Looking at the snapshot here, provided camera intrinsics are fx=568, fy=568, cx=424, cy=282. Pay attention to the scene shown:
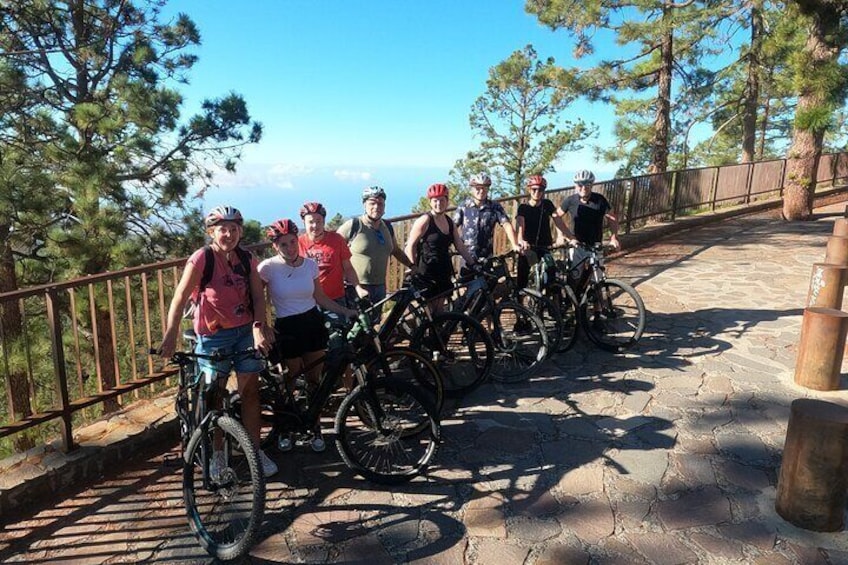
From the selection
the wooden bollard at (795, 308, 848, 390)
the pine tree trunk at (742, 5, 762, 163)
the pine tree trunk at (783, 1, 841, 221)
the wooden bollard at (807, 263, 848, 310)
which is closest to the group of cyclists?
the wooden bollard at (795, 308, 848, 390)

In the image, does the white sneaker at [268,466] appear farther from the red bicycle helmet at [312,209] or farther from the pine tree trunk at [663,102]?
the pine tree trunk at [663,102]

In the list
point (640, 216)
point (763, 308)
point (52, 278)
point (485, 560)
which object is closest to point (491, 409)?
point (485, 560)

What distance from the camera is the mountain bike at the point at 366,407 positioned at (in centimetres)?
370

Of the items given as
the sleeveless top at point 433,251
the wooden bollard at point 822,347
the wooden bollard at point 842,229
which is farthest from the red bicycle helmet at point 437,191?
the wooden bollard at point 842,229

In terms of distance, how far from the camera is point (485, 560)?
9.95 ft

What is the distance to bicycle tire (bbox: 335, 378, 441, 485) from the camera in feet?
12.1

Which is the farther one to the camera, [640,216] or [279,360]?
[640,216]

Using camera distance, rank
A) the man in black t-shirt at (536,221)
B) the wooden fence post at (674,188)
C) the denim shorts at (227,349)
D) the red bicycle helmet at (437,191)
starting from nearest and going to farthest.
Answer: the denim shorts at (227,349), the red bicycle helmet at (437,191), the man in black t-shirt at (536,221), the wooden fence post at (674,188)

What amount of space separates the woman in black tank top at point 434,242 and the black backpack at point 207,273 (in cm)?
195

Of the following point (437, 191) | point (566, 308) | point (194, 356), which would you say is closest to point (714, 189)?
point (566, 308)

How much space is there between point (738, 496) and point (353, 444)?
2521 mm

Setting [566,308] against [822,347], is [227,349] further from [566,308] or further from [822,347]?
[822,347]

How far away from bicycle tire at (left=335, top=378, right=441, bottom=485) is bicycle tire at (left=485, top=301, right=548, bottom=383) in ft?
5.16

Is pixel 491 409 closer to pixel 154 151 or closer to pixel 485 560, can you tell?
pixel 485 560
